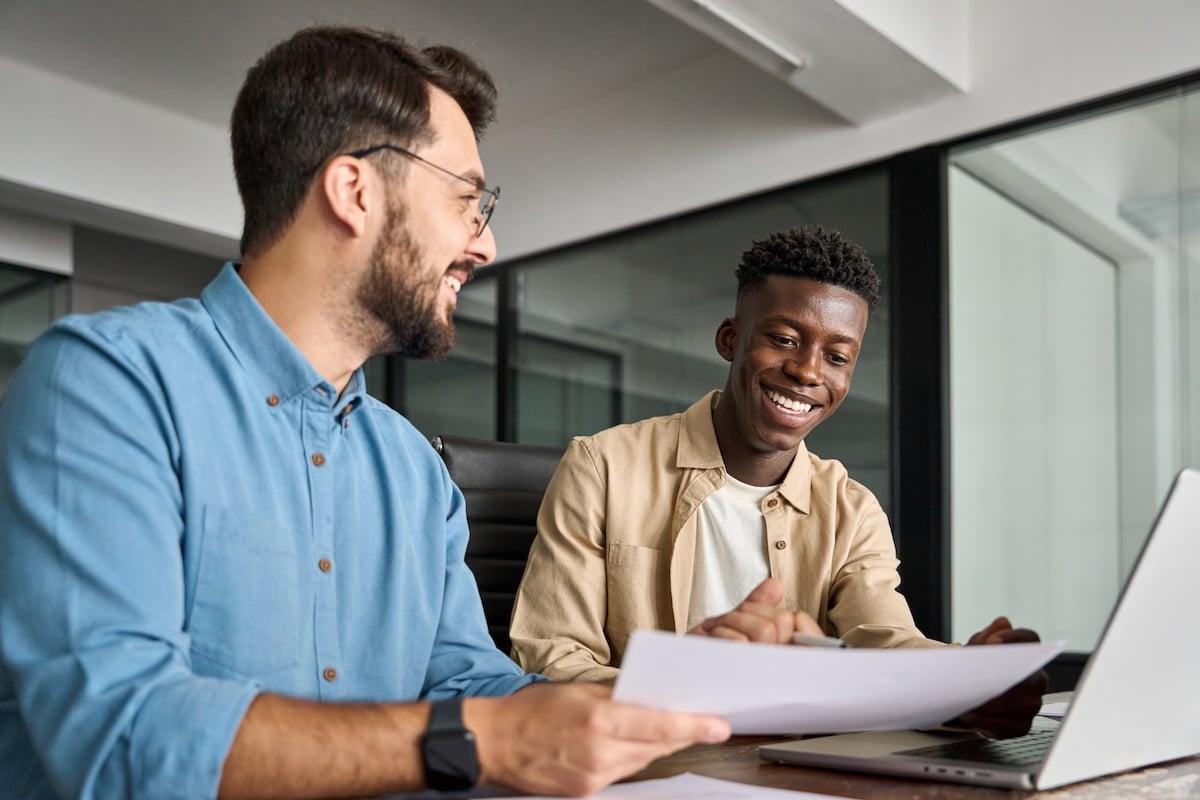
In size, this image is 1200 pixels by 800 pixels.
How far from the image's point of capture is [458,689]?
1140 millimetres

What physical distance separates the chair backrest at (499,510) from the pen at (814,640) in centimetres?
114

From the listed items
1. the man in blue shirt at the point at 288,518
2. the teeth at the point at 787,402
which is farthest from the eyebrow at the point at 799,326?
the man in blue shirt at the point at 288,518

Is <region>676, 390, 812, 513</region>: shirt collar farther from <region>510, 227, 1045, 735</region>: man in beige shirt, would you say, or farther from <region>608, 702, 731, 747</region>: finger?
<region>608, 702, 731, 747</region>: finger

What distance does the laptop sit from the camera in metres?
0.75

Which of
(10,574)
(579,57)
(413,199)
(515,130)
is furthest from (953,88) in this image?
(10,574)

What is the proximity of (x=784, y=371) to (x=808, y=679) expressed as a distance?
1.08 m

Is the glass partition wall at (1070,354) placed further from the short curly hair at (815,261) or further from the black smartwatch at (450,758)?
the black smartwatch at (450,758)

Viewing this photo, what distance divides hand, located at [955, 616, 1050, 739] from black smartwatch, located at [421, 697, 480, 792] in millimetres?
489

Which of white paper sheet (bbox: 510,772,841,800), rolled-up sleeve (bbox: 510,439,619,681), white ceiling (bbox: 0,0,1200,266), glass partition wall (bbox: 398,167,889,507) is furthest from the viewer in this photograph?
glass partition wall (bbox: 398,167,889,507)

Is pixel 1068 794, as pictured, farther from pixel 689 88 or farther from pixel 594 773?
pixel 689 88

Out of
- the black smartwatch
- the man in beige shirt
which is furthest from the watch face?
the man in beige shirt

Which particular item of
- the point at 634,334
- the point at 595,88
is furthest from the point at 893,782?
the point at 595,88

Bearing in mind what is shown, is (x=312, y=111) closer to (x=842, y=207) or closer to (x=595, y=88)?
(x=842, y=207)

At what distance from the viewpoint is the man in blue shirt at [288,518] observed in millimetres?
725
